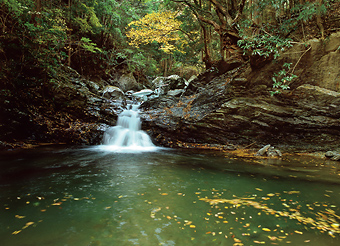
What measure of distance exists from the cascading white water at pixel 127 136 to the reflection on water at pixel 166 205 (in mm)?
4453

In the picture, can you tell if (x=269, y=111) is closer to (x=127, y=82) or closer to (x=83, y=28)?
(x=83, y=28)

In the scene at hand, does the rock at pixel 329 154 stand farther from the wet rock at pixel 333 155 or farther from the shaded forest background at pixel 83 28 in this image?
the shaded forest background at pixel 83 28

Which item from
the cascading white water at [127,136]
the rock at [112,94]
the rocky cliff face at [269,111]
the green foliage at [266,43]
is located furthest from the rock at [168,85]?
the green foliage at [266,43]

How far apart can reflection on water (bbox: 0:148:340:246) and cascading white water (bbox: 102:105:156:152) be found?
445 cm

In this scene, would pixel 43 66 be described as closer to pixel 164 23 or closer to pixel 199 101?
pixel 164 23

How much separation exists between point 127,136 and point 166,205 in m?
8.06

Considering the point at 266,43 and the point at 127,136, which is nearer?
the point at 266,43

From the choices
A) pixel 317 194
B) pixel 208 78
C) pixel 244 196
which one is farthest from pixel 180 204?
pixel 208 78

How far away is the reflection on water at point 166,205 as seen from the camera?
2551 millimetres

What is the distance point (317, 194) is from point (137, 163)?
513 cm

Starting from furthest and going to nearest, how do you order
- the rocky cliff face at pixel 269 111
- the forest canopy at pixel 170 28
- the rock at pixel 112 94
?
the rock at pixel 112 94 < the rocky cliff face at pixel 269 111 < the forest canopy at pixel 170 28

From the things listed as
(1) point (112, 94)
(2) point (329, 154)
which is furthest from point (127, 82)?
(2) point (329, 154)

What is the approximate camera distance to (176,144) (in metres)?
11.0

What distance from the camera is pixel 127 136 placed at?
11148mm
